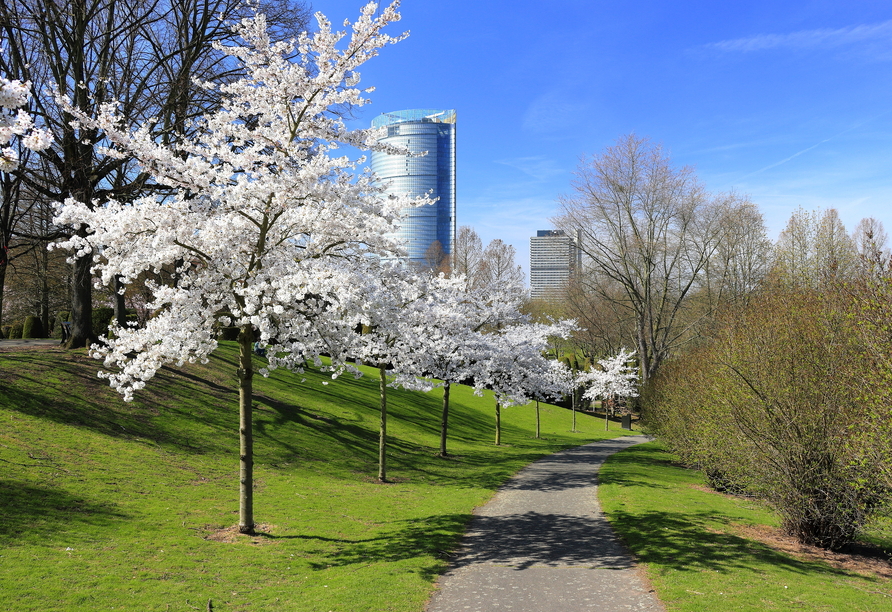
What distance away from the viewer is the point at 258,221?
9.55 m

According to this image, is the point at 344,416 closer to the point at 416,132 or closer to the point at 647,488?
the point at 647,488

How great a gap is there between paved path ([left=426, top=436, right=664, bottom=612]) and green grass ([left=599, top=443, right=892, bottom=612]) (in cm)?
43

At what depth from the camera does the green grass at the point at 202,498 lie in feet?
22.9

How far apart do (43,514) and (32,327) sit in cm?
3008

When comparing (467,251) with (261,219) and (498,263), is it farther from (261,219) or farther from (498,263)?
(261,219)

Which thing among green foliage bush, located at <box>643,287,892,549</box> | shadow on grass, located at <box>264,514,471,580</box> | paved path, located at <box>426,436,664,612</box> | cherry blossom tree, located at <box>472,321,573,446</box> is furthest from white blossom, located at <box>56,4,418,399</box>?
cherry blossom tree, located at <box>472,321,573,446</box>

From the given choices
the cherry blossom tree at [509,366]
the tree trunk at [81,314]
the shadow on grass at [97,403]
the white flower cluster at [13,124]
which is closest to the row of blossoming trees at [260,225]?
the white flower cluster at [13,124]

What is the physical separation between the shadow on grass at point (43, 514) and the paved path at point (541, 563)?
565 cm

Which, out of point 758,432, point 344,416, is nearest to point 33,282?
point 344,416

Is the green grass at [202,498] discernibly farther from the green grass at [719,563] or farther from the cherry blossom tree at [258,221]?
the green grass at [719,563]

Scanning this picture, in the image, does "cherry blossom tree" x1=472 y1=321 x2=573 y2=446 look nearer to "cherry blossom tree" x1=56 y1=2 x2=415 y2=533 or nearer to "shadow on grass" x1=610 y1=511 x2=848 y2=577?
"shadow on grass" x1=610 y1=511 x2=848 y2=577

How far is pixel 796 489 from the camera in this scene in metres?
10.1

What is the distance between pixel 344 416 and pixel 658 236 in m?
20.7

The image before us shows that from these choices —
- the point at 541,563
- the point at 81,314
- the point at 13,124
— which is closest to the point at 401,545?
the point at 541,563
